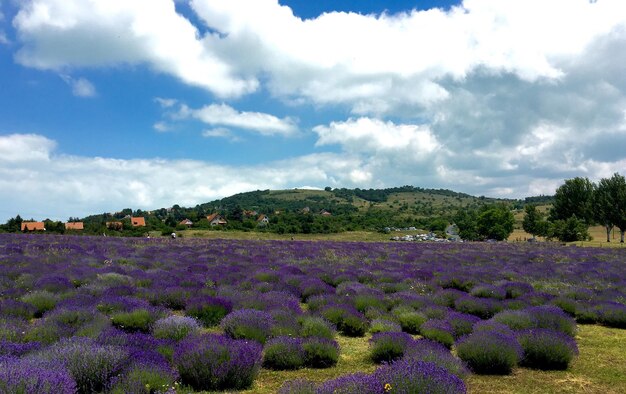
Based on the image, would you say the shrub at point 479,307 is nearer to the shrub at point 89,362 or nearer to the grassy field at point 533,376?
the grassy field at point 533,376

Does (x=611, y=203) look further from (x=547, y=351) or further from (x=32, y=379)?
(x=32, y=379)

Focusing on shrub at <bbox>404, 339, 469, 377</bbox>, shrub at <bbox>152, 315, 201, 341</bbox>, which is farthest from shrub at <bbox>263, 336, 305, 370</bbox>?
shrub at <bbox>404, 339, 469, 377</bbox>

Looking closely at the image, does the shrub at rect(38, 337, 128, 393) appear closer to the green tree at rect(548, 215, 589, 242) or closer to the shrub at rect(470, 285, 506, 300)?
the shrub at rect(470, 285, 506, 300)

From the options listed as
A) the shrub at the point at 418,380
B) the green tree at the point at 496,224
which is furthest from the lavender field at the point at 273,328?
the green tree at the point at 496,224

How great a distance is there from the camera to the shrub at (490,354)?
25.6 ft

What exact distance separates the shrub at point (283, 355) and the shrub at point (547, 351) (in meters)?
4.49

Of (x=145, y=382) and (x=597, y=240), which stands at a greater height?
(x=145, y=382)

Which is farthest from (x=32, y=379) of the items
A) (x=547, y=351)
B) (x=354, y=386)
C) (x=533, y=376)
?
(x=547, y=351)

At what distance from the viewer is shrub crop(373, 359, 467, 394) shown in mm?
4754

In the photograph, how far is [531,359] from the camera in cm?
848

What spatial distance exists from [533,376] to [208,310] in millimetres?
7286

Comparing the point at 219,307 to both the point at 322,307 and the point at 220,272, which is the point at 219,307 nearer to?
the point at 322,307

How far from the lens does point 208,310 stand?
419 inches

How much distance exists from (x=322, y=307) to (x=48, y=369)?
7.62 m
